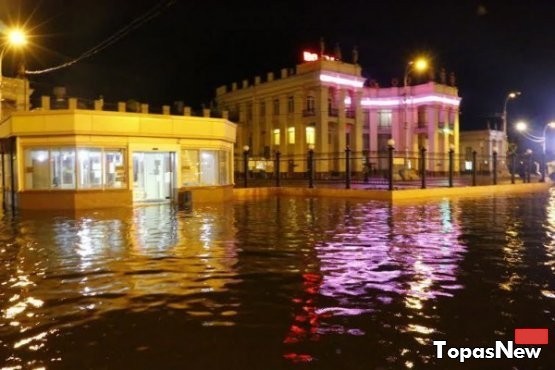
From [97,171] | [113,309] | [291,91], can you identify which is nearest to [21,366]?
[113,309]

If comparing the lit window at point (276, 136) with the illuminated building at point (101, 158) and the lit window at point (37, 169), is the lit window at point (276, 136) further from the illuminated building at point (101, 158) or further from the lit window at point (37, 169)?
the lit window at point (37, 169)

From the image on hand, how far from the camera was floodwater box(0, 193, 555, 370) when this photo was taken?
5176 millimetres

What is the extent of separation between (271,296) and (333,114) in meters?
53.8

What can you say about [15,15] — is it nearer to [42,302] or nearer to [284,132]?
[42,302]

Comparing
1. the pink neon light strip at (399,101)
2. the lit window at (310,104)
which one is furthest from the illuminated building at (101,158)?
the pink neon light strip at (399,101)

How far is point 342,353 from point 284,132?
→ 57.7m

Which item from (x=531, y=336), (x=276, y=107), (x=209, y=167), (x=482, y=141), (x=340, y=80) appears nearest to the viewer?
(x=531, y=336)

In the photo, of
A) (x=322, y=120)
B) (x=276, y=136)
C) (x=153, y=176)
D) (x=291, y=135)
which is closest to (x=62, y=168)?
(x=153, y=176)

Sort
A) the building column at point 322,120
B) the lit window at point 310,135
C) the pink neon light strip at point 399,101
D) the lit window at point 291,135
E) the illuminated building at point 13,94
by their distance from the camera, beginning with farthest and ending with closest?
the pink neon light strip at point 399,101, the lit window at point 291,135, the lit window at point 310,135, the building column at point 322,120, the illuminated building at point 13,94

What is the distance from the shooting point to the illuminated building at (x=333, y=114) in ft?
191

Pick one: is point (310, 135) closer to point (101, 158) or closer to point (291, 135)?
point (291, 135)

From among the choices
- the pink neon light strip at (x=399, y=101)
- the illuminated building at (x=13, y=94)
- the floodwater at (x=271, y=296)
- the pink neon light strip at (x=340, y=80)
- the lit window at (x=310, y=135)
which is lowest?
the floodwater at (x=271, y=296)

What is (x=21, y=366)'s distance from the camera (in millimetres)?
4879

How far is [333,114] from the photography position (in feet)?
197
